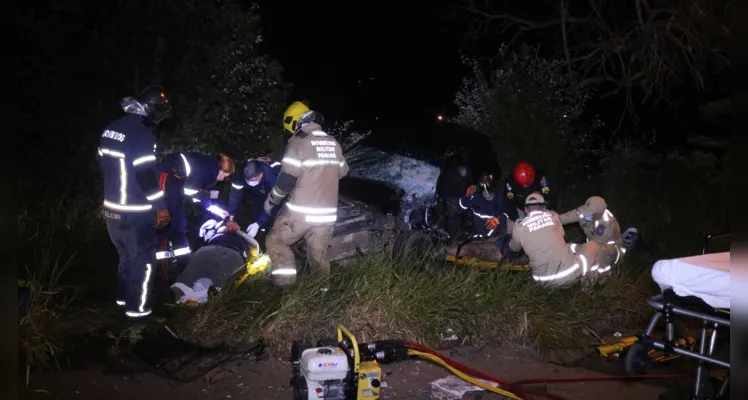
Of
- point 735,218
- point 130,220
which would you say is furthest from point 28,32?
point 735,218

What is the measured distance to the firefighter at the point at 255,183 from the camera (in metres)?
7.10

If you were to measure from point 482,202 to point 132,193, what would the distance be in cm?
481

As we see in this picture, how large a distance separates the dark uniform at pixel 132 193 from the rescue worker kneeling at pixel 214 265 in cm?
65

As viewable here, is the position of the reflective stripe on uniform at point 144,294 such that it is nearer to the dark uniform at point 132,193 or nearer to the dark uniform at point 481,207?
the dark uniform at point 132,193

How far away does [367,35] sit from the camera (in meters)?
23.2

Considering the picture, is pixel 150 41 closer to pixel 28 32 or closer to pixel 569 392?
pixel 28 32

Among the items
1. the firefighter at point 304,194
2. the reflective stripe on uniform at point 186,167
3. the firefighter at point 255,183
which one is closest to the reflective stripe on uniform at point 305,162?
the firefighter at point 304,194

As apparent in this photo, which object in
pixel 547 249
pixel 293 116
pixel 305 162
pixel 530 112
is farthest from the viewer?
pixel 530 112

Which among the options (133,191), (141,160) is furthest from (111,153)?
(133,191)

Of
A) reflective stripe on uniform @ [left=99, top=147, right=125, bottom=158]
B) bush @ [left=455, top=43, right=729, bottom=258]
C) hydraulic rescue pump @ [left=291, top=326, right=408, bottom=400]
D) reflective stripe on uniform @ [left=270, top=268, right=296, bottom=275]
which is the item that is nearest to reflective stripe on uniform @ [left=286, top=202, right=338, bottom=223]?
reflective stripe on uniform @ [left=270, top=268, right=296, bottom=275]

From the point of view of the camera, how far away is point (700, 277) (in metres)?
4.64

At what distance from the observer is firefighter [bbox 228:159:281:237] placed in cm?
710

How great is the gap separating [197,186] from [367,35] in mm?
17256

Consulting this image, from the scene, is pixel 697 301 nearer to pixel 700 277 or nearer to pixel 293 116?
pixel 700 277
